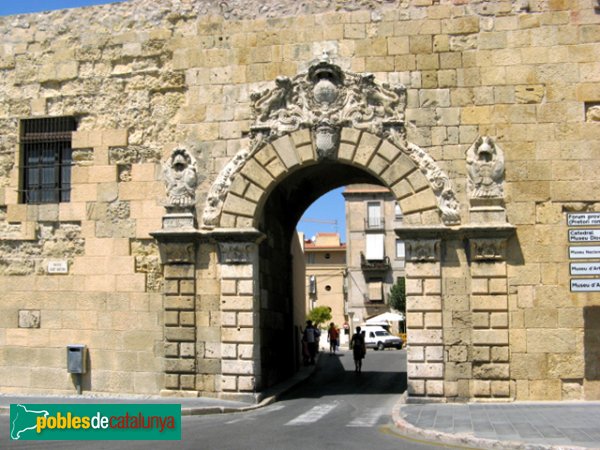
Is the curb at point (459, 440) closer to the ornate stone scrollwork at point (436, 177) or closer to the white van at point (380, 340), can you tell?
the ornate stone scrollwork at point (436, 177)

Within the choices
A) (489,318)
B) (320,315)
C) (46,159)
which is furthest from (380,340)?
(489,318)

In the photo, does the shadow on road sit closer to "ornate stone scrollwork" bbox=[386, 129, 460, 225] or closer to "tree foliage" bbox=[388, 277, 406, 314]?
"ornate stone scrollwork" bbox=[386, 129, 460, 225]

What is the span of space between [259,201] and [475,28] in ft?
14.2

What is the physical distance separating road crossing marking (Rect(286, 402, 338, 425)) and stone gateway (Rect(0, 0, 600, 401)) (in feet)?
4.10

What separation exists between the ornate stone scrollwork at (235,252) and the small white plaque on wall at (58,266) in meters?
2.84

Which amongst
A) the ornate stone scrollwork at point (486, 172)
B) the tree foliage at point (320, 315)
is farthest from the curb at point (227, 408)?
the tree foliage at point (320, 315)

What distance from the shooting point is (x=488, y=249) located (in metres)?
12.0

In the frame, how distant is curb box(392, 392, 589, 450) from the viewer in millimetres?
7656

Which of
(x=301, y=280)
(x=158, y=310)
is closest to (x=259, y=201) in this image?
(x=158, y=310)

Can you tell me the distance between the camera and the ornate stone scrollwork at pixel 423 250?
12102mm

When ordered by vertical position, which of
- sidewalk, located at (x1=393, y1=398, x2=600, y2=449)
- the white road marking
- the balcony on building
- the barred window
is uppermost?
the barred window

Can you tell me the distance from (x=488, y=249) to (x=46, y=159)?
305 inches

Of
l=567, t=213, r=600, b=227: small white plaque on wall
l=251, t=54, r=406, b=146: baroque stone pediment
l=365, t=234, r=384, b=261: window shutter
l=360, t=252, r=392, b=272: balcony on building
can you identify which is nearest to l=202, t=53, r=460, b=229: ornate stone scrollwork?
l=251, t=54, r=406, b=146: baroque stone pediment

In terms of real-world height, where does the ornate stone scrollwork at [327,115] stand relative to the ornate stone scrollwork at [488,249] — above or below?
above
